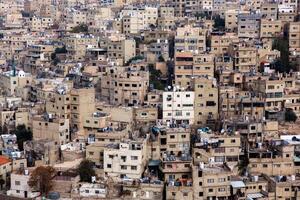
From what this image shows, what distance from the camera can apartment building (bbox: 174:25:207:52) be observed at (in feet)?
121

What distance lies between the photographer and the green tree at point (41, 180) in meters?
23.4

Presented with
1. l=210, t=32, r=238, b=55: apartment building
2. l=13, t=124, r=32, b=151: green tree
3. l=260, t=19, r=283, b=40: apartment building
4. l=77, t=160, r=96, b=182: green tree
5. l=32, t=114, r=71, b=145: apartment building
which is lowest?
l=77, t=160, r=96, b=182: green tree

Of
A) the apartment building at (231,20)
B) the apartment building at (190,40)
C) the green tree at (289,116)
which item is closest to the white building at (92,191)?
the green tree at (289,116)

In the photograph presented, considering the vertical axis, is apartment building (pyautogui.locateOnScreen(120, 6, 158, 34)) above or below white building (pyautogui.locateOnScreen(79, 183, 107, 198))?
above

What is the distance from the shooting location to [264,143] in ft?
85.7

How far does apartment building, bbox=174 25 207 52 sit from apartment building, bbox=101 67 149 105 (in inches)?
210

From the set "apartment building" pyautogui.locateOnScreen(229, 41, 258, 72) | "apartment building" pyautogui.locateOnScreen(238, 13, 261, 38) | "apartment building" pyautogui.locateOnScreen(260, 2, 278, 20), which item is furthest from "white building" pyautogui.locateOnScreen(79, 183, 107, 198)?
"apartment building" pyautogui.locateOnScreen(260, 2, 278, 20)

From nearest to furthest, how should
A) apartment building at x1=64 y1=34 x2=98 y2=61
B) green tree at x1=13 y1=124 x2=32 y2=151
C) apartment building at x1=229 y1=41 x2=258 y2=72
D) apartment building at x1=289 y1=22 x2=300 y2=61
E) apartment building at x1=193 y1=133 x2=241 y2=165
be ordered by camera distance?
1. apartment building at x1=193 y1=133 x2=241 y2=165
2. green tree at x1=13 y1=124 x2=32 y2=151
3. apartment building at x1=229 y1=41 x2=258 y2=72
4. apartment building at x1=289 y1=22 x2=300 y2=61
5. apartment building at x1=64 y1=34 x2=98 y2=61

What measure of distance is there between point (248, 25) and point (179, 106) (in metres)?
11.8

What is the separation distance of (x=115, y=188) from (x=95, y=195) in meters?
0.77

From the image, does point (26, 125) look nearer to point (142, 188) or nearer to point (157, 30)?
point (142, 188)

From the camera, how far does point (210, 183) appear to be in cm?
2330

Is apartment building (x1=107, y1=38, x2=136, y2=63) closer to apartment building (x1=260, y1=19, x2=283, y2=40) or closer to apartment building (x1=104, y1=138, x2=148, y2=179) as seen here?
apartment building (x1=260, y1=19, x2=283, y2=40)

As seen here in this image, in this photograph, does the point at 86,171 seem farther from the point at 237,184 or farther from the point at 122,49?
the point at 122,49
